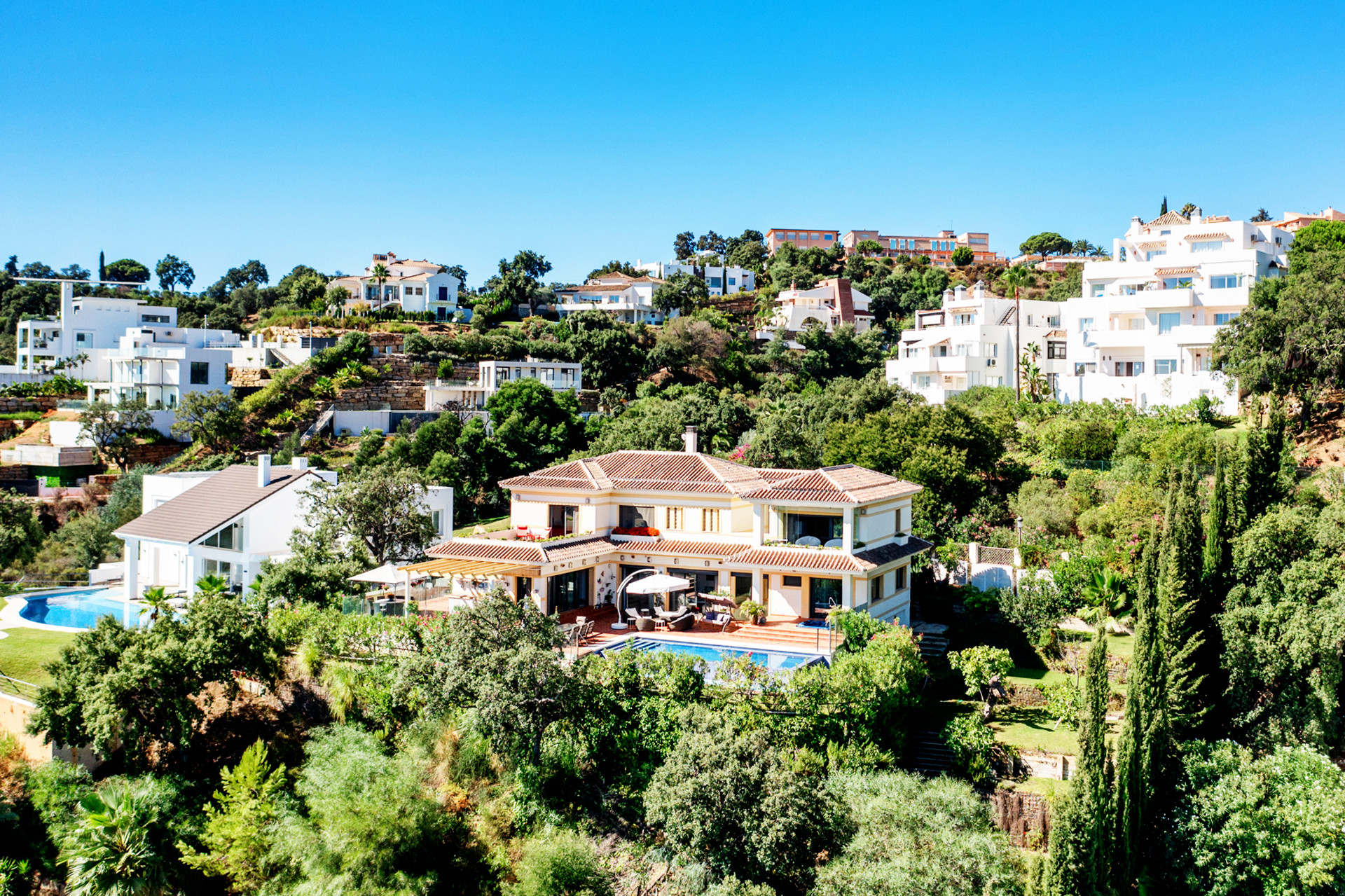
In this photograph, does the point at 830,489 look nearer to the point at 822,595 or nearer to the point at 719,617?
the point at 822,595

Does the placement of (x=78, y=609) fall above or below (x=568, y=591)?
below

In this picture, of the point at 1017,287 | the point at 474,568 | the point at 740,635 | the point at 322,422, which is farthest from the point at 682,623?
the point at 1017,287

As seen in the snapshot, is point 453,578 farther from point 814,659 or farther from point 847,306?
point 847,306

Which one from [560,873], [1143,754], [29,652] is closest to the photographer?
[560,873]

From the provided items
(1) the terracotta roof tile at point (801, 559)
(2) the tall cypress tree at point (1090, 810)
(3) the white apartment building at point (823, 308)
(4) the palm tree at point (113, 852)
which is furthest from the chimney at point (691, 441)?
(3) the white apartment building at point (823, 308)

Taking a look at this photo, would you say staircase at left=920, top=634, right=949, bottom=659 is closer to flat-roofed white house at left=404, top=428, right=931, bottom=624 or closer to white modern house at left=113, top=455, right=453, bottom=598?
flat-roofed white house at left=404, top=428, right=931, bottom=624

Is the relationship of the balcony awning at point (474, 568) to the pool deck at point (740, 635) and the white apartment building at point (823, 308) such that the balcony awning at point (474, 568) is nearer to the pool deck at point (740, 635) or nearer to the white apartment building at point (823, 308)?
the pool deck at point (740, 635)
